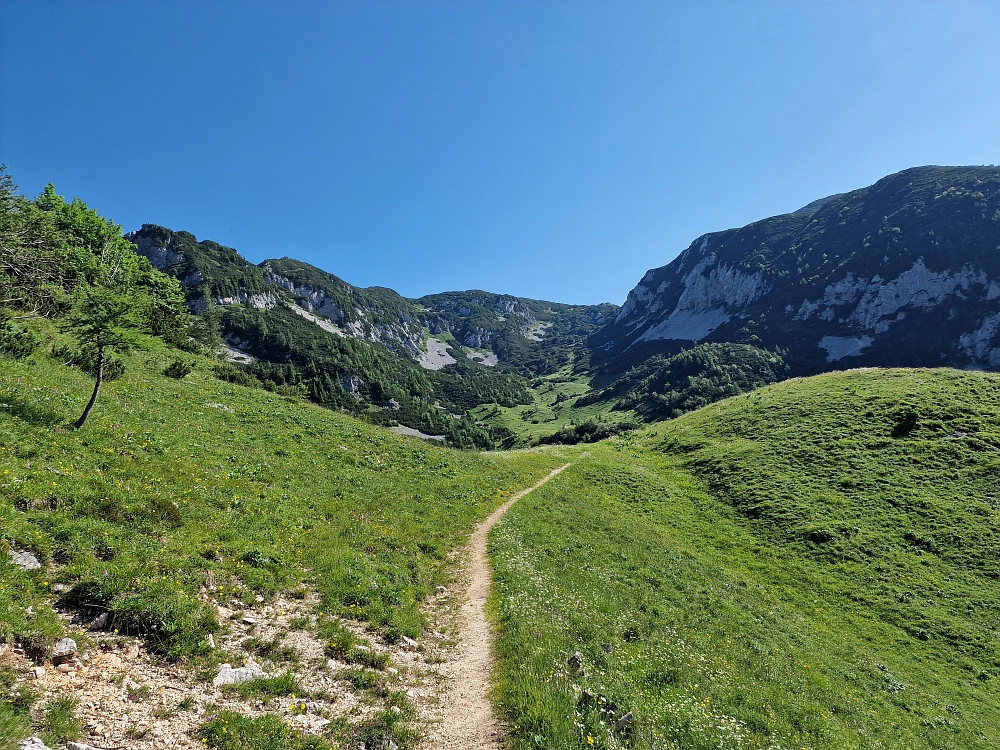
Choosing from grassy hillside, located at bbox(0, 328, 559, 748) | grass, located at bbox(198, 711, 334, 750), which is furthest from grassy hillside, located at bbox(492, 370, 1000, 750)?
grassy hillside, located at bbox(0, 328, 559, 748)

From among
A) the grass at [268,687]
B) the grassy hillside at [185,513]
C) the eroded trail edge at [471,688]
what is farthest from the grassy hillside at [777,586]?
the grassy hillside at [185,513]

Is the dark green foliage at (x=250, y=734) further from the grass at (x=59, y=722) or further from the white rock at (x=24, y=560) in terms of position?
the white rock at (x=24, y=560)

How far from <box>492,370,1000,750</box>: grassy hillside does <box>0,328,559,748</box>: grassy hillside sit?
208 inches

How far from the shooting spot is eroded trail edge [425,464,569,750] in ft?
29.7

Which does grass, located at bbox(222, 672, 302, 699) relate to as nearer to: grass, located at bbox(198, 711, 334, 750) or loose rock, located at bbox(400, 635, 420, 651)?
grass, located at bbox(198, 711, 334, 750)

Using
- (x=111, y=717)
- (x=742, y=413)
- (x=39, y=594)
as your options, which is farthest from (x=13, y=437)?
(x=742, y=413)

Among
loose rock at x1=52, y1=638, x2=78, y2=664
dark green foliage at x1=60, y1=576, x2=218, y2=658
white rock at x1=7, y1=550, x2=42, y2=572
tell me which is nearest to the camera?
loose rock at x1=52, y1=638, x2=78, y2=664

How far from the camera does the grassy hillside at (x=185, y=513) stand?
9.36 meters

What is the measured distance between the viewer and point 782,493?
3669 cm

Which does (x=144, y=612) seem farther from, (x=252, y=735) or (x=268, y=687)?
(x=252, y=735)

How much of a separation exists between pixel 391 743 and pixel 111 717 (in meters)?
4.98

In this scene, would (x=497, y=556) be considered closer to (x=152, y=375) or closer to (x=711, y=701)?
(x=711, y=701)

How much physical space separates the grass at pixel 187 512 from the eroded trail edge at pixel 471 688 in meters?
1.81

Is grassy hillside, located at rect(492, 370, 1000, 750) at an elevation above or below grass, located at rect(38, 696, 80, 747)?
below
